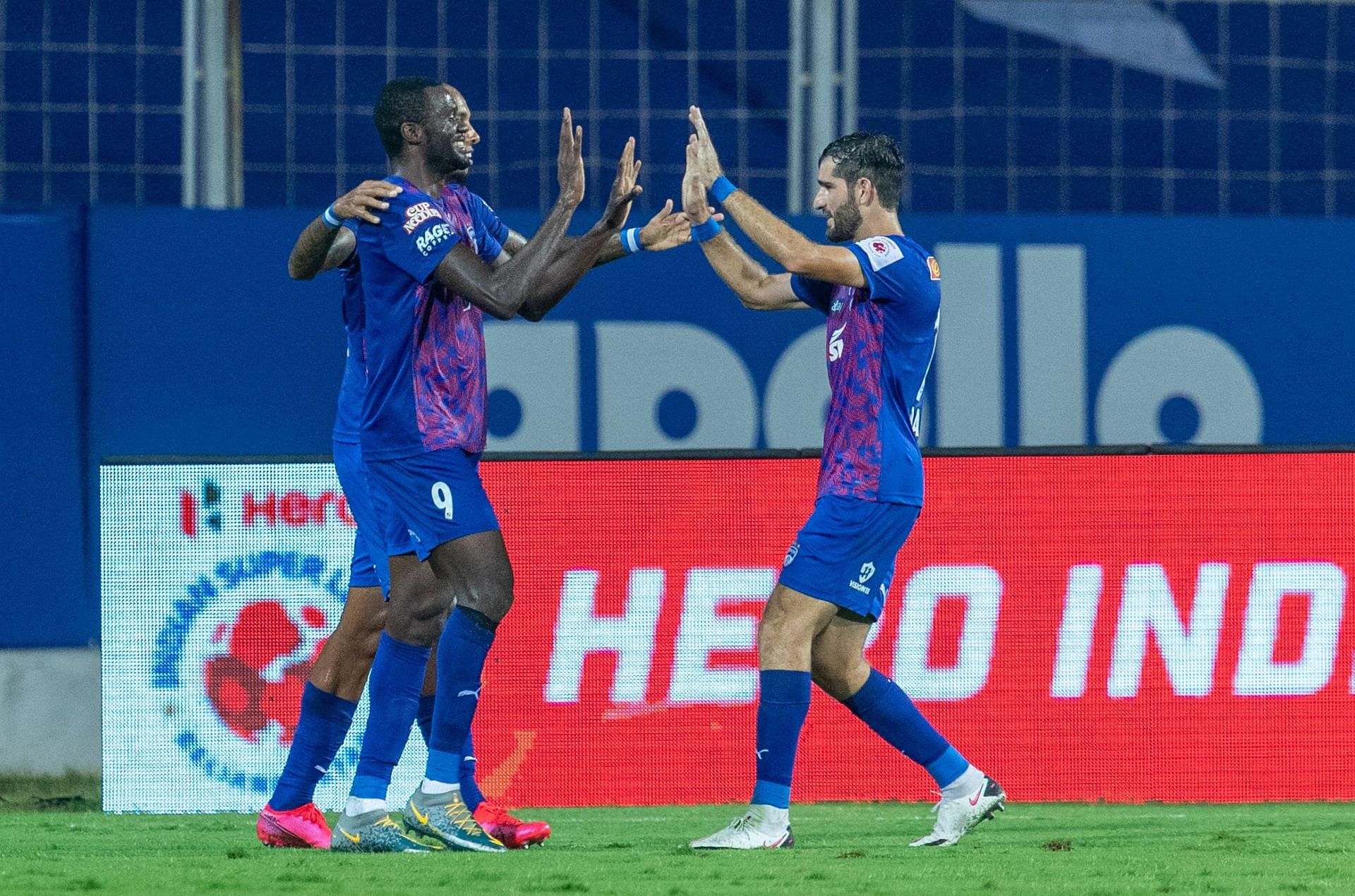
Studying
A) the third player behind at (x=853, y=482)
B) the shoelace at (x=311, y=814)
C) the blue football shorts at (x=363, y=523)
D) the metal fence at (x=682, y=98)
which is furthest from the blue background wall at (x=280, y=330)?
the third player behind at (x=853, y=482)

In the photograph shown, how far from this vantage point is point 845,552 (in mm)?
5355

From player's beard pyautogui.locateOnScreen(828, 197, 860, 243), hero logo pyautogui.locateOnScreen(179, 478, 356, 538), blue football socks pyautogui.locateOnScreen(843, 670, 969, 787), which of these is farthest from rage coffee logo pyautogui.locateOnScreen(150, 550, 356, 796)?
player's beard pyautogui.locateOnScreen(828, 197, 860, 243)

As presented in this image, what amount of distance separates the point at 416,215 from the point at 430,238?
8 centimetres

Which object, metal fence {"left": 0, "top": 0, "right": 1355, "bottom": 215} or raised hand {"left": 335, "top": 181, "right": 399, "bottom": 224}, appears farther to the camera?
metal fence {"left": 0, "top": 0, "right": 1355, "bottom": 215}

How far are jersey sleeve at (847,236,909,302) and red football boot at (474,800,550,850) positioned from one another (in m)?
1.64

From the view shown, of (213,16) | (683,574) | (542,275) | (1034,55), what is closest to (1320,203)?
(1034,55)

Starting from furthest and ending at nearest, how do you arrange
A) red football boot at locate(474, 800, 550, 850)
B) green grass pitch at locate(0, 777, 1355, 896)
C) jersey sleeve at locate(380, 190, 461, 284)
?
red football boot at locate(474, 800, 550, 850) < jersey sleeve at locate(380, 190, 461, 284) < green grass pitch at locate(0, 777, 1355, 896)

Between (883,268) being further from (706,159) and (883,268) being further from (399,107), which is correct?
(399,107)

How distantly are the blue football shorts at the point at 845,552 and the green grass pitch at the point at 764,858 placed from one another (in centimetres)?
67

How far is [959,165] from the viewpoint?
949cm

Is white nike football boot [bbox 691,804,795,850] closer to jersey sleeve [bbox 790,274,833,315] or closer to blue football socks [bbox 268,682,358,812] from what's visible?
blue football socks [bbox 268,682,358,812]

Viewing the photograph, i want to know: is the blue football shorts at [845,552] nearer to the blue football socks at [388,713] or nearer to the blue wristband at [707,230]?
the blue wristband at [707,230]

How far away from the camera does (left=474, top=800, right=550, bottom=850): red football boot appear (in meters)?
5.43

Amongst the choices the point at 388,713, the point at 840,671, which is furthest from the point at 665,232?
the point at 388,713
